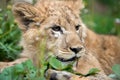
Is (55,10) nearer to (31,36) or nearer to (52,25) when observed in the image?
(52,25)

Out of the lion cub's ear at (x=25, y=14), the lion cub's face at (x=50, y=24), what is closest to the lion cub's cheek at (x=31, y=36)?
the lion cub's face at (x=50, y=24)

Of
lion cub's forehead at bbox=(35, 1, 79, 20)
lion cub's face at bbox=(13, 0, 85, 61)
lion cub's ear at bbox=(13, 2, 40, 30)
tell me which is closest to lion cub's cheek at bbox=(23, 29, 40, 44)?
lion cub's face at bbox=(13, 0, 85, 61)

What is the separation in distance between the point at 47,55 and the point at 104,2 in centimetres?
1087

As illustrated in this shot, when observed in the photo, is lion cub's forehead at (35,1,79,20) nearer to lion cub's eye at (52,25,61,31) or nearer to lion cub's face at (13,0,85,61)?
lion cub's face at (13,0,85,61)

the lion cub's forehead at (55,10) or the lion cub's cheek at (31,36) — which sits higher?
the lion cub's forehead at (55,10)

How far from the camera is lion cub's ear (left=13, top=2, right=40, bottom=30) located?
5777 millimetres

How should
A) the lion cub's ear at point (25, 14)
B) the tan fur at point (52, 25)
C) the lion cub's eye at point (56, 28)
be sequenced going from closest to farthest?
1. the tan fur at point (52, 25)
2. the lion cub's eye at point (56, 28)
3. the lion cub's ear at point (25, 14)

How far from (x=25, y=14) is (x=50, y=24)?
289 millimetres

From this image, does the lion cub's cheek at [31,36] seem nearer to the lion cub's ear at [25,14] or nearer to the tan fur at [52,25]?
the tan fur at [52,25]

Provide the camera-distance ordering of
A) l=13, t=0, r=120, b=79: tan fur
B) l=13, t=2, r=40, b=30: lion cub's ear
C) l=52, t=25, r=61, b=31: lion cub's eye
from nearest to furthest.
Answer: l=13, t=0, r=120, b=79: tan fur → l=52, t=25, r=61, b=31: lion cub's eye → l=13, t=2, r=40, b=30: lion cub's ear

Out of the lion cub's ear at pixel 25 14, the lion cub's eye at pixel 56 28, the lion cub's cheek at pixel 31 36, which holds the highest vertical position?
the lion cub's ear at pixel 25 14

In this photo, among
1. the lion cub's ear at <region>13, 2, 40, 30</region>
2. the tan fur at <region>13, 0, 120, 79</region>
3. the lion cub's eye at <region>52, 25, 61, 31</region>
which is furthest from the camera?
the lion cub's ear at <region>13, 2, 40, 30</region>

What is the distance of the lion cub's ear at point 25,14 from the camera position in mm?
5777

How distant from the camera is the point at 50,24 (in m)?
5.73
